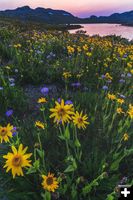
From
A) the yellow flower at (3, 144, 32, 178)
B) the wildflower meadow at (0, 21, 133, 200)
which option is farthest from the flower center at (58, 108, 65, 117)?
the yellow flower at (3, 144, 32, 178)

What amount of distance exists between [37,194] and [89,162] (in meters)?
0.64

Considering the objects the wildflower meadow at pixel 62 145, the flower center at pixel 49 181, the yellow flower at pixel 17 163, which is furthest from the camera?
the wildflower meadow at pixel 62 145

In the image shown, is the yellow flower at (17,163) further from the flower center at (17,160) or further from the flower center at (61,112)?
the flower center at (61,112)

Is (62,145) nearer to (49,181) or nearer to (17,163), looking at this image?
(49,181)

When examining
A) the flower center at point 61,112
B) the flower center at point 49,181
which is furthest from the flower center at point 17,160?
the flower center at point 61,112

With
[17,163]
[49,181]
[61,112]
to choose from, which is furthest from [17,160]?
[61,112]

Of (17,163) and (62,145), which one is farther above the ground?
(17,163)

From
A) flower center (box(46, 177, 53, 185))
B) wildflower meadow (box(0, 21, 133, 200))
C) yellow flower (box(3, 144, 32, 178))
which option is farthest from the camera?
wildflower meadow (box(0, 21, 133, 200))

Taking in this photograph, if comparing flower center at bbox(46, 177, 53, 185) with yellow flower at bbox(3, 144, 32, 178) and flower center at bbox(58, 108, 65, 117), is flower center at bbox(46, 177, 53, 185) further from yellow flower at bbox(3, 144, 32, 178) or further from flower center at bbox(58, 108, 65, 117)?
flower center at bbox(58, 108, 65, 117)

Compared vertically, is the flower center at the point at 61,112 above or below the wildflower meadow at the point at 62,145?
above

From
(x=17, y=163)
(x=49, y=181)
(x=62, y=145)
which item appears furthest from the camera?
(x=62, y=145)

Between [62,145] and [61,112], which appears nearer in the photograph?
[61,112]

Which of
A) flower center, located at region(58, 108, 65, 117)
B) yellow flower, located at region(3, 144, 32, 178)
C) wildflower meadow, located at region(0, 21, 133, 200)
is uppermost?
flower center, located at region(58, 108, 65, 117)

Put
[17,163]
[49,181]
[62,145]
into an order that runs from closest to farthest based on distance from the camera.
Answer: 1. [17,163]
2. [49,181]
3. [62,145]
